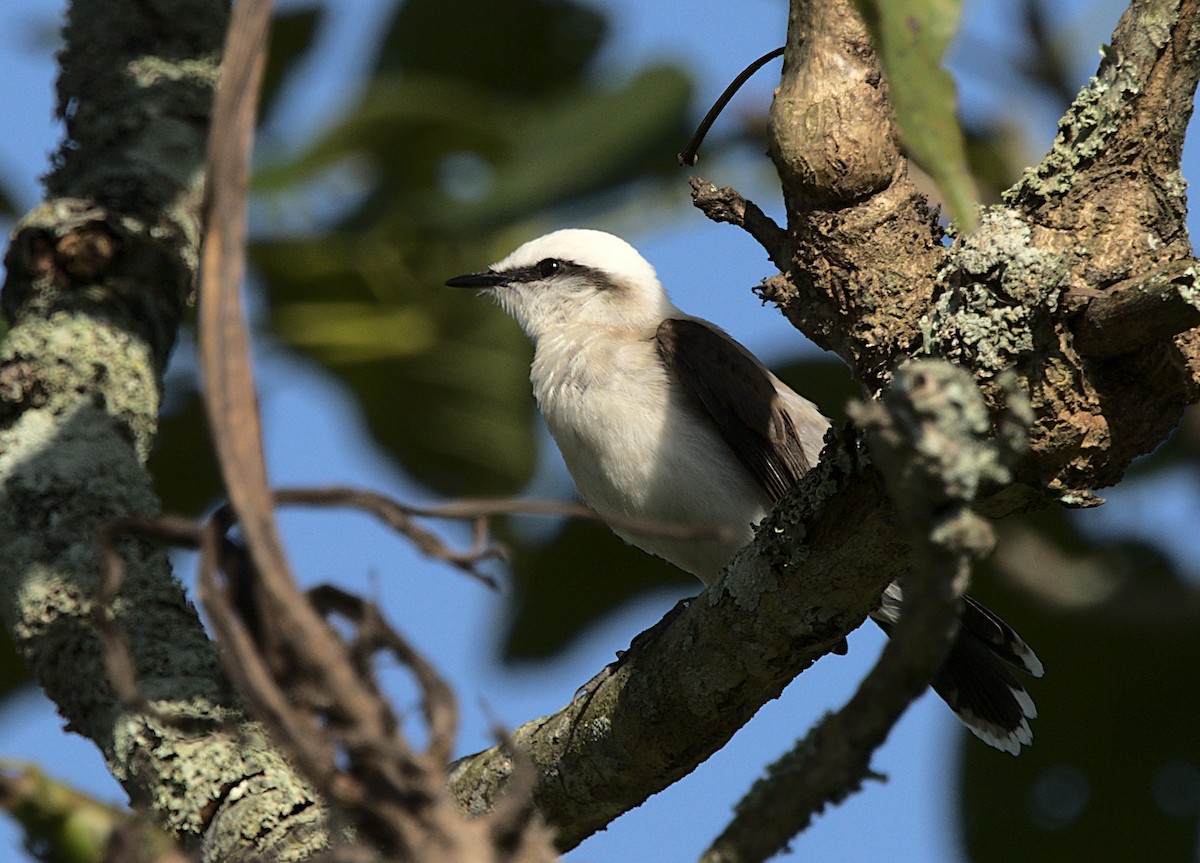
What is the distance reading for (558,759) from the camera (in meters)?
3.69

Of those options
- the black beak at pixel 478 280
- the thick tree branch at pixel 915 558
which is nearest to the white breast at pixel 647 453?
the black beak at pixel 478 280

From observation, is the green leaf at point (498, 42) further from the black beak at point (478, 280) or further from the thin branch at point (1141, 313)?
the thin branch at point (1141, 313)

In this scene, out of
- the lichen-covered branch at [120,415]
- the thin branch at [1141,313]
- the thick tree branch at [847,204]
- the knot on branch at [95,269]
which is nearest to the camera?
the thin branch at [1141,313]

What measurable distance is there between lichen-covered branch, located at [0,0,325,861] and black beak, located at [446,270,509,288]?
134cm

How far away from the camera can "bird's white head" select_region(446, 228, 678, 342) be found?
6328 mm

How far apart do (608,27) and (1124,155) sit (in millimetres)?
3616

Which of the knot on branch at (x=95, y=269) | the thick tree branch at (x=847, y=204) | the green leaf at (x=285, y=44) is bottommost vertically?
the thick tree branch at (x=847, y=204)

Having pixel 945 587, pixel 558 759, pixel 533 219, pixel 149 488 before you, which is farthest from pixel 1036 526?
pixel 945 587

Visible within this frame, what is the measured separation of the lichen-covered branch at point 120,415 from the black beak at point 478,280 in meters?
1.34

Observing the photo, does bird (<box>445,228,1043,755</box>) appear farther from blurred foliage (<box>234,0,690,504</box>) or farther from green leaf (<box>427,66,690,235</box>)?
green leaf (<box>427,66,690,235</box>)

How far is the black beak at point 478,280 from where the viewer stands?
222 inches

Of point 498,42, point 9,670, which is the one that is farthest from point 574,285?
point 9,670

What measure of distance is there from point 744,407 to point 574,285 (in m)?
1.60

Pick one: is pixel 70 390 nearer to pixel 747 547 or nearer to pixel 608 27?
pixel 747 547
